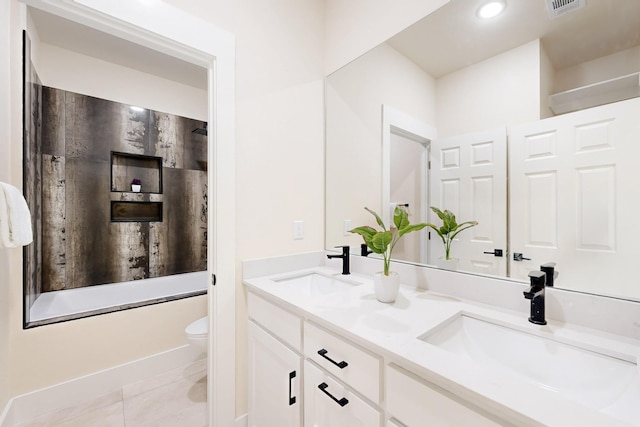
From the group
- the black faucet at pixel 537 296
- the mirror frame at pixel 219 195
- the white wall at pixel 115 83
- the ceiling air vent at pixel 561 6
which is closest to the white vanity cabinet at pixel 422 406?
the black faucet at pixel 537 296

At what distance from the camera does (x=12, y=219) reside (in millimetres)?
975

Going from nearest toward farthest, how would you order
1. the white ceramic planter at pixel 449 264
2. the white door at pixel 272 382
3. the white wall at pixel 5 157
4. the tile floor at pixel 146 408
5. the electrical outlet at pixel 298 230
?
the white door at pixel 272 382 → the white ceramic planter at pixel 449 264 → the white wall at pixel 5 157 → the tile floor at pixel 146 408 → the electrical outlet at pixel 298 230

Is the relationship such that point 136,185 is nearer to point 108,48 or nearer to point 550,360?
point 108,48

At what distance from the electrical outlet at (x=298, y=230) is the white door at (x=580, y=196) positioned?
1.10 meters

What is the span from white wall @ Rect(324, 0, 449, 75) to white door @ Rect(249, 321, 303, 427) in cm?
169

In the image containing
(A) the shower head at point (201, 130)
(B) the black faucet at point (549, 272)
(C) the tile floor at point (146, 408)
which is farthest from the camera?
(A) the shower head at point (201, 130)

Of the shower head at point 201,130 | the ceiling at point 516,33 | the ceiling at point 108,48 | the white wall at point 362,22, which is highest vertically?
the ceiling at point 108,48

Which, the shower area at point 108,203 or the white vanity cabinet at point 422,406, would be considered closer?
the white vanity cabinet at point 422,406

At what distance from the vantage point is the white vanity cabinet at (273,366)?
105 centimetres

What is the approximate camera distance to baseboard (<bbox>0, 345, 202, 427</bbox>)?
59.9 inches

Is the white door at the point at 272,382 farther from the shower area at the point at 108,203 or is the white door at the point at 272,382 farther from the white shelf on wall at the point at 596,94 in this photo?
the white shelf on wall at the point at 596,94

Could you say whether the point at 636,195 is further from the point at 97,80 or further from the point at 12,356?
the point at 97,80

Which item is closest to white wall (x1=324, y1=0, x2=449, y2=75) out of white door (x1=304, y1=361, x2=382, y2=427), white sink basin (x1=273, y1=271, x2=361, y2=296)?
white sink basin (x1=273, y1=271, x2=361, y2=296)

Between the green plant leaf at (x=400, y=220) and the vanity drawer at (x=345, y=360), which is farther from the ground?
the green plant leaf at (x=400, y=220)
